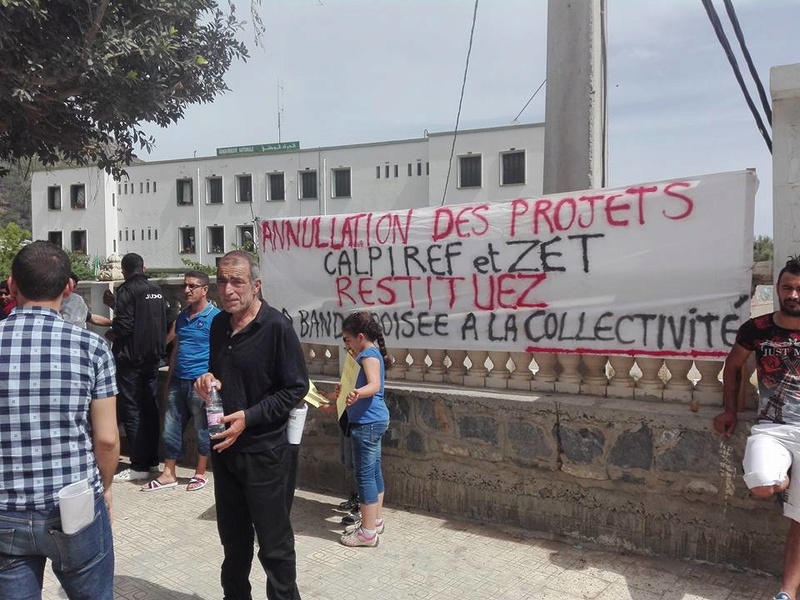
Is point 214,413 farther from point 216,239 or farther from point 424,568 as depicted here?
point 216,239

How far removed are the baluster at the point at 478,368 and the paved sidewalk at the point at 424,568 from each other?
3.25ft

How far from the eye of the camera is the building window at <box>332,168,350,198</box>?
4156 cm

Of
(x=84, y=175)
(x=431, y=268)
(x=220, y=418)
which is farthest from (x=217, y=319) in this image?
(x=84, y=175)

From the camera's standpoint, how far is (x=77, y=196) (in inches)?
1866

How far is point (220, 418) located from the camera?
2953 mm

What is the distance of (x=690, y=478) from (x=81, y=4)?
630cm

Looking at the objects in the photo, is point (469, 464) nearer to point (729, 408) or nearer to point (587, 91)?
point (729, 408)

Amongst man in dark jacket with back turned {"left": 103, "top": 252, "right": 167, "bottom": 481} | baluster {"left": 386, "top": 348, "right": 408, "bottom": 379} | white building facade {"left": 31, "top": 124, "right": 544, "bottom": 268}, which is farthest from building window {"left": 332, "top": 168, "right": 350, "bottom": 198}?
baluster {"left": 386, "top": 348, "right": 408, "bottom": 379}

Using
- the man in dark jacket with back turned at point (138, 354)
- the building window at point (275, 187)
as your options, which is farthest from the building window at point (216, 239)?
the man in dark jacket with back turned at point (138, 354)

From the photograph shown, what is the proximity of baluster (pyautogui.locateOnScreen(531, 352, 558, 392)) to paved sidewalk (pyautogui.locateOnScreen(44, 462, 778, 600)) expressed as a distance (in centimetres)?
99

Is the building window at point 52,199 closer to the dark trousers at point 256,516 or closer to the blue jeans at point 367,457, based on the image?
the blue jeans at point 367,457

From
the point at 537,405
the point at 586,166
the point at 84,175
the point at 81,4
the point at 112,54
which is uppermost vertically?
the point at 84,175

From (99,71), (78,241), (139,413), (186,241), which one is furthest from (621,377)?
(78,241)

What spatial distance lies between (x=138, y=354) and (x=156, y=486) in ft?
3.90
